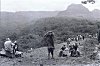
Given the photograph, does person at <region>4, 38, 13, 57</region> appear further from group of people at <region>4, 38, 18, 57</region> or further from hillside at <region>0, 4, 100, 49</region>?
hillside at <region>0, 4, 100, 49</region>

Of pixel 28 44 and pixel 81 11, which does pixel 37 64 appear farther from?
pixel 81 11

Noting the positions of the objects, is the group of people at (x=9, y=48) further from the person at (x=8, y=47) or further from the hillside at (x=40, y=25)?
the hillside at (x=40, y=25)

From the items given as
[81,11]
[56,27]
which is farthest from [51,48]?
[81,11]

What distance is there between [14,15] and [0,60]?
315 ft

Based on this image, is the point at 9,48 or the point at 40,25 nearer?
the point at 9,48

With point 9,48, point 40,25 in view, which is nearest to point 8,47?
point 9,48

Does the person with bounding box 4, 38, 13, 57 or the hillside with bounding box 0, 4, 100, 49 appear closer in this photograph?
the person with bounding box 4, 38, 13, 57

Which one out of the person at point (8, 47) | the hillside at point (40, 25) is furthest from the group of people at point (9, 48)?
the hillside at point (40, 25)

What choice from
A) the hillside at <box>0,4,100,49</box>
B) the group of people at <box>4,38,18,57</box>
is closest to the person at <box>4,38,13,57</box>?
the group of people at <box>4,38,18,57</box>

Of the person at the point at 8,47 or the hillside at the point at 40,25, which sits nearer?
the person at the point at 8,47

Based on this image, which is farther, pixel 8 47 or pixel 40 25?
pixel 40 25

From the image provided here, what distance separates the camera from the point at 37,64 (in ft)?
51.9

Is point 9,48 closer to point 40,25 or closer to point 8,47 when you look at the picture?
point 8,47

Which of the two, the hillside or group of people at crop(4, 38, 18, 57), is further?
the hillside
